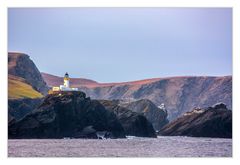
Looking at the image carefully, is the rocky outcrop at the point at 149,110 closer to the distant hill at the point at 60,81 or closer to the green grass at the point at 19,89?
the green grass at the point at 19,89

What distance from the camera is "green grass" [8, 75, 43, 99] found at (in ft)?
148

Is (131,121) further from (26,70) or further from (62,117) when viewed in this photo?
(26,70)

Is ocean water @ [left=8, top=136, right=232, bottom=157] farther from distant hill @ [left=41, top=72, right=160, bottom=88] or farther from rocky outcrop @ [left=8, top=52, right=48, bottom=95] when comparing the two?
rocky outcrop @ [left=8, top=52, right=48, bottom=95]

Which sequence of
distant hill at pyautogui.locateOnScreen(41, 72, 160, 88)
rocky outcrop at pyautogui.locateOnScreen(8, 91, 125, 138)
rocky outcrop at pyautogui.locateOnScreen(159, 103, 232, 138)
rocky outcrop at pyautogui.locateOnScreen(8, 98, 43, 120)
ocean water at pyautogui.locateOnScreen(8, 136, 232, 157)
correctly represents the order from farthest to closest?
rocky outcrop at pyautogui.locateOnScreen(159, 103, 232, 138) < rocky outcrop at pyautogui.locateOnScreen(8, 91, 125, 138) < rocky outcrop at pyautogui.locateOnScreen(8, 98, 43, 120) < distant hill at pyautogui.locateOnScreen(41, 72, 160, 88) < ocean water at pyautogui.locateOnScreen(8, 136, 232, 157)

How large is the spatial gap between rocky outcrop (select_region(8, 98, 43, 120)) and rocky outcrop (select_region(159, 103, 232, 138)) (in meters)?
11.9

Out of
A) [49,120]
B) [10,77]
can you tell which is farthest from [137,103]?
[10,77]

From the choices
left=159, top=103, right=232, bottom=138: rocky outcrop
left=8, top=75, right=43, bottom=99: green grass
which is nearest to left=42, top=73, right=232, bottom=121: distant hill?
left=159, top=103, right=232, bottom=138: rocky outcrop

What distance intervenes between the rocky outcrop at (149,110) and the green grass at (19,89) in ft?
26.9

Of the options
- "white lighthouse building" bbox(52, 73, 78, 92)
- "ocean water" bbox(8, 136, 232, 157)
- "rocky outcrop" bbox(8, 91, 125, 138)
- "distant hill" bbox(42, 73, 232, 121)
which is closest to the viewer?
"ocean water" bbox(8, 136, 232, 157)

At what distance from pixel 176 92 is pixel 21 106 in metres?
13.5

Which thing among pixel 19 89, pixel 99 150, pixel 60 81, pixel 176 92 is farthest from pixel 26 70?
pixel 176 92
